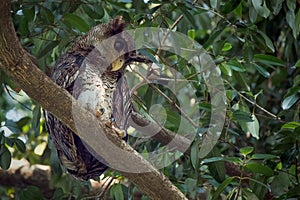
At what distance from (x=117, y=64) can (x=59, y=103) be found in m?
0.33

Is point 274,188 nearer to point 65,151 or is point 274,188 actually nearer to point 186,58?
point 186,58

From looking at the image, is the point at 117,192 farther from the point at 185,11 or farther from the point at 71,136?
the point at 185,11

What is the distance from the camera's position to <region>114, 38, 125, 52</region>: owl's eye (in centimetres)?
187

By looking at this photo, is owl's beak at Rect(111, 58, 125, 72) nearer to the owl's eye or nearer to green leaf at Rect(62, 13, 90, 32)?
the owl's eye

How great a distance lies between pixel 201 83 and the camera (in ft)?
7.23

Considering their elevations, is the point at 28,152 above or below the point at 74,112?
below

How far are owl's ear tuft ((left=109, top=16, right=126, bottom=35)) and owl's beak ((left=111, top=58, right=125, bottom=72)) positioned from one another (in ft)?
0.25

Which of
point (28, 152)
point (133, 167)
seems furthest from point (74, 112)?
point (28, 152)

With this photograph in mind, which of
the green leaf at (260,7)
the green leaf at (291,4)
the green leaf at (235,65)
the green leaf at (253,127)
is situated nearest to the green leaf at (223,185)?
the green leaf at (253,127)

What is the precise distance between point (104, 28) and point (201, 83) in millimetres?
456

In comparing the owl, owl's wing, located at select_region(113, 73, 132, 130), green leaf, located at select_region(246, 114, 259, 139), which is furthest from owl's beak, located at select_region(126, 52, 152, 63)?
green leaf, located at select_region(246, 114, 259, 139)

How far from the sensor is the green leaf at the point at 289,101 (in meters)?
2.06

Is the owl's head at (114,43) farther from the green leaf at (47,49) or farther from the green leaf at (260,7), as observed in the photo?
the green leaf at (260,7)

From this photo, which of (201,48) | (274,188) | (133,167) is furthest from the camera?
(201,48)
